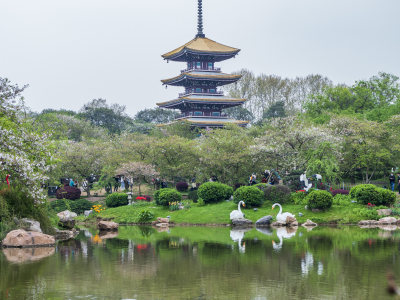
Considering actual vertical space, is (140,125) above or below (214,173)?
above

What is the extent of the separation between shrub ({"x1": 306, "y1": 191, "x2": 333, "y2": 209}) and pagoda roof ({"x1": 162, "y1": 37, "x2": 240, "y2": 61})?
1329 inches

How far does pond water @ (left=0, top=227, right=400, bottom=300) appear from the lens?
1169 centimetres

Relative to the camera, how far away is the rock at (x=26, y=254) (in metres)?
17.3

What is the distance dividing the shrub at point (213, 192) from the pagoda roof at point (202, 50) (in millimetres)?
28777

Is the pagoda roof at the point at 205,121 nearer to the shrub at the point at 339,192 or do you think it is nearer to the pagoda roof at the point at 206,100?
the pagoda roof at the point at 206,100

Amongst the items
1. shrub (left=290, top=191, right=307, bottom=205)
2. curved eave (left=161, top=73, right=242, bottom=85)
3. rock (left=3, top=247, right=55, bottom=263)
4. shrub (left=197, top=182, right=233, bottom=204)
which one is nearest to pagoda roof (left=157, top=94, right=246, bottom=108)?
curved eave (left=161, top=73, right=242, bottom=85)

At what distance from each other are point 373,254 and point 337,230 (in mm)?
9471

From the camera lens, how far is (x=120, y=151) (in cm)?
4447

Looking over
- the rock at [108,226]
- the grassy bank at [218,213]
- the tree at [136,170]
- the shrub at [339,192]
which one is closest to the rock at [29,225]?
the rock at [108,226]

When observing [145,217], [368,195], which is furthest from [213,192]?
[368,195]

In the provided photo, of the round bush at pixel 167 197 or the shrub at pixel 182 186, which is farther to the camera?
the shrub at pixel 182 186

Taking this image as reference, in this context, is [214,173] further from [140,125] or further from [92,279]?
[140,125]

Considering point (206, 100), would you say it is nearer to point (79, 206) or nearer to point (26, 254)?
point (79, 206)

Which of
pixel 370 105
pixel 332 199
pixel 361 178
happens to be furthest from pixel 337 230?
pixel 370 105
